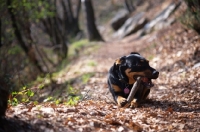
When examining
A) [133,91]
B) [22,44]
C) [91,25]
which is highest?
[91,25]

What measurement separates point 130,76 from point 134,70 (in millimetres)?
186

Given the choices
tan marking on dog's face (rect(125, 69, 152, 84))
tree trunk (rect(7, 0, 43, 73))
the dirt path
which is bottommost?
the dirt path

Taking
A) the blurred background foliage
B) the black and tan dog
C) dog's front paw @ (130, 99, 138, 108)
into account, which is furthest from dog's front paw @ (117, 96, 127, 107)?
the blurred background foliage

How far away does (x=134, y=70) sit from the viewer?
525 cm

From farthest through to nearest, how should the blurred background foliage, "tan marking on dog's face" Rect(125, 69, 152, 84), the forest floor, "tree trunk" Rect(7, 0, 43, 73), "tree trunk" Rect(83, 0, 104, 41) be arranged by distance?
"tree trunk" Rect(83, 0, 104, 41), "tree trunk" Rect(7, 0, 43, 73), the blurred background foliage, "tan marking on dog's face" Rect(125, 69, 152, 84), the forest floor

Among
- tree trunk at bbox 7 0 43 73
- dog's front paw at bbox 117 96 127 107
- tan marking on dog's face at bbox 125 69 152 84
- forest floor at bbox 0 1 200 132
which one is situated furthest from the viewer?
tree trunk at bbox 7 0 43 73

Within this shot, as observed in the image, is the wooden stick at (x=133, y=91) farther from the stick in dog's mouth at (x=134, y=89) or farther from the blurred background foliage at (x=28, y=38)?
the blurred background foliage at (x=28, y=38)

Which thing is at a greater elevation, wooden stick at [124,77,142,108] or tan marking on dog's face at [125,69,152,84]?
tan marking on dog's face at [125,69,152,84]

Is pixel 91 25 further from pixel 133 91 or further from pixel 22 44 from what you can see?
pixel 133 91

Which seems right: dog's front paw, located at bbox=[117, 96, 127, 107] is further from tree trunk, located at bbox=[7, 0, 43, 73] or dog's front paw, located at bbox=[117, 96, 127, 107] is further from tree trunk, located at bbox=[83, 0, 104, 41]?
tree trunk, located at bbox=[83, 0, 104, 41]

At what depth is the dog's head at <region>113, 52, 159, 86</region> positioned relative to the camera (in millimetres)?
5193

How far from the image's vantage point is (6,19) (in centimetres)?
1218

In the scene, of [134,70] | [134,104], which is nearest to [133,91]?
[134,104]

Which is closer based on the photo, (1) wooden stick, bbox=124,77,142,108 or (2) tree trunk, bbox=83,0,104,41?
(1) wooden stick, bbox=124,77,142,108
